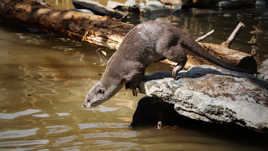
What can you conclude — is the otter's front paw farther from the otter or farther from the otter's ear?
the otter's ear

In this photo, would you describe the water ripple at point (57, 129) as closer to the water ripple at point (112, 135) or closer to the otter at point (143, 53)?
the water ripple at point (112, 135)

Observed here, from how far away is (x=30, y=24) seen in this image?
7449 mm

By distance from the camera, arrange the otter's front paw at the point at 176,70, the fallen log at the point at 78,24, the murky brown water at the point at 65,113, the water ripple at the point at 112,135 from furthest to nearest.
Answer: the fallen log at the point at 78,24 → the otter's front paw at the point at 176,70 → the water ripple at the point at 112,135 → the murky brown water at the point at 65,113

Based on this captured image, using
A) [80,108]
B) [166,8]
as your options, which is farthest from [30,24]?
[166,8]

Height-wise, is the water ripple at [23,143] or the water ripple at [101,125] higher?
the water ripple at [23,143]

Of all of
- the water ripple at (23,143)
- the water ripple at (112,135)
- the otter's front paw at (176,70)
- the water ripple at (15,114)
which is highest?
the otter's front paw at (176,70)

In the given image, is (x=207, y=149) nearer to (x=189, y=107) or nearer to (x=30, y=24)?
(x=189, y=107)

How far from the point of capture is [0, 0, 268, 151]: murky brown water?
2.96m

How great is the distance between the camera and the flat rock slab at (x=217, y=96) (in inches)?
111

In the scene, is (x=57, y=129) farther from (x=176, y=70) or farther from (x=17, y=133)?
(x=176, y=70)

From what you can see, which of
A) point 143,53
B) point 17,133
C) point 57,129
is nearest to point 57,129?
point 57,129

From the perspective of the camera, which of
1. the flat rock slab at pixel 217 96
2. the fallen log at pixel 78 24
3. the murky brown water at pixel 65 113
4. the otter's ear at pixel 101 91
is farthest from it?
the fallen log at pixel 78 24

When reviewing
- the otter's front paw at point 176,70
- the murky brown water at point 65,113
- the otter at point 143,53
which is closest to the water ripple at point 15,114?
the murky brown water at point 65,113

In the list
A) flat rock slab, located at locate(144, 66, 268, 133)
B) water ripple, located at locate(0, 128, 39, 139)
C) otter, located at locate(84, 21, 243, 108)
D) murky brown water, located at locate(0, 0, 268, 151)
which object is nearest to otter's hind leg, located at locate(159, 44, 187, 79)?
otter, located at locate(84, 21, 243, 108)
